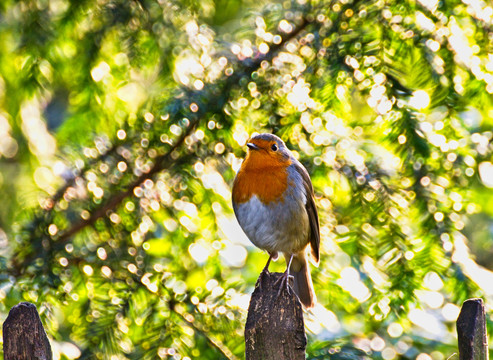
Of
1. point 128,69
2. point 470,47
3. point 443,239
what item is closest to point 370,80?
point 470,47

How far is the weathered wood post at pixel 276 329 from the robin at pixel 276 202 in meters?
1.11

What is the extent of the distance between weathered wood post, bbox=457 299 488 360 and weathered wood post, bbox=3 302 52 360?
1002 mm

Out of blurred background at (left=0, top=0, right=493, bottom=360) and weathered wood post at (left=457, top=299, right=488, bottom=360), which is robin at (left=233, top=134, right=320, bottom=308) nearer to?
blurred background at (left=0, top=0, right=493, bottom=360)

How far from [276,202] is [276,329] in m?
1.25

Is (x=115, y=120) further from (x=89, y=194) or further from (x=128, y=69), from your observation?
(x=89, y=194)

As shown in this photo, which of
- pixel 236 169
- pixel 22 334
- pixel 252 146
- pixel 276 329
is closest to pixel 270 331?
pixel 276 329

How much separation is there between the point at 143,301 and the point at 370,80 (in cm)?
123

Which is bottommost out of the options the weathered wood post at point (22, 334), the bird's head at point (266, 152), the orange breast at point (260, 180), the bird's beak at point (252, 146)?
the orange breast at point (260, 180)

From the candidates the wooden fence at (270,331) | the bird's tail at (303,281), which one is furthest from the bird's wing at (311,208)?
the wooden fence at (270,331)

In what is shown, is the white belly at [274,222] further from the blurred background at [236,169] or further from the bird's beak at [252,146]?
the bird's beak at [252,146]

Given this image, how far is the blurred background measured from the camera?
2.47 meters

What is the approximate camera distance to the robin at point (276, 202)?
279 centimetres

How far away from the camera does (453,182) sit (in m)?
2.56

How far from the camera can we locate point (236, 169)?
9.68 feet
